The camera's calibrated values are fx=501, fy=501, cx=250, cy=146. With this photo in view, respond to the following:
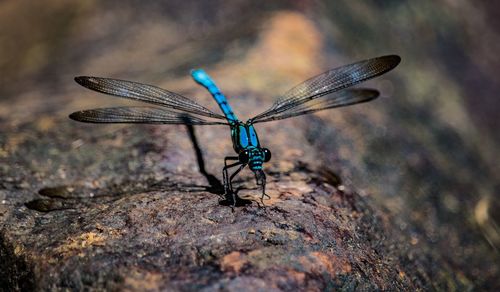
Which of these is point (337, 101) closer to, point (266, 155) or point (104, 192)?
point (266, 155)

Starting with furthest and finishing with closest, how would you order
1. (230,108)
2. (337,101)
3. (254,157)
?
(230,108) < (337,101) < (254,157)

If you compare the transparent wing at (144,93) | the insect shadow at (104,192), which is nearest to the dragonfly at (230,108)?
the transparent wing at (144,93)

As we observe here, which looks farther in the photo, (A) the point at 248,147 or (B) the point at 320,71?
(B) the point at 320,71

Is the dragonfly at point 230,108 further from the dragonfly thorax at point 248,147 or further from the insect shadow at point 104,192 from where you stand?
the insect shadow at point 104,192

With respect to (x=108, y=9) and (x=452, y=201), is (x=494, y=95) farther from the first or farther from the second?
(x=108, y=9)

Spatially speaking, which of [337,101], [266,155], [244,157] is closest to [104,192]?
[244,157]

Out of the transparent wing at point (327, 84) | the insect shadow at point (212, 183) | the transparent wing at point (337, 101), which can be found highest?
the transparent wing at point (327, 84)

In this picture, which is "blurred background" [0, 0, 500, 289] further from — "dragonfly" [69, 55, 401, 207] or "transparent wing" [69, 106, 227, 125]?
"transparent wing" [69, 106, 227, 125]

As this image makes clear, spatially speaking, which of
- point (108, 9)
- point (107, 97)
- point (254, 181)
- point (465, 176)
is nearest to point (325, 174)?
point (254, 181)
